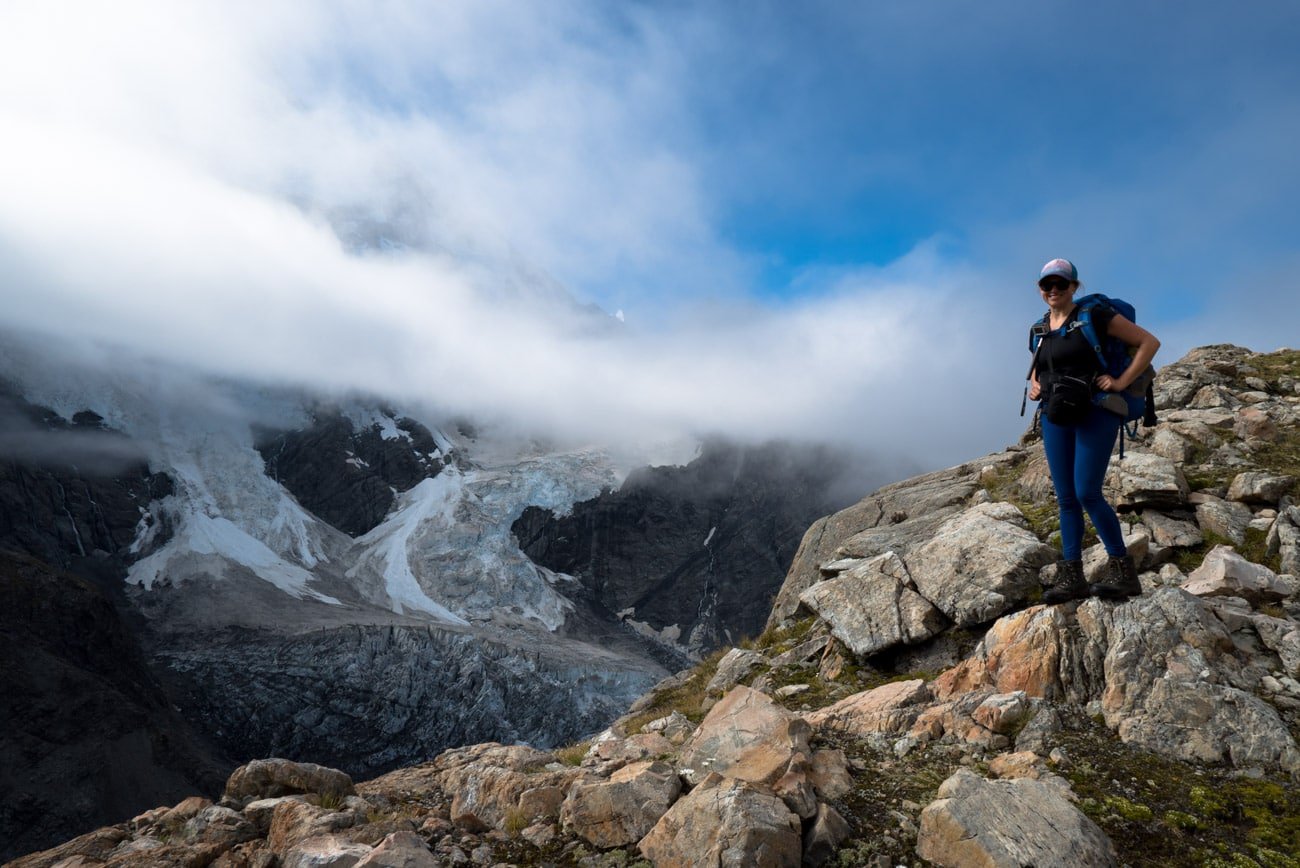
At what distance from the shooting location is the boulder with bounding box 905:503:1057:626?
28.9 ft

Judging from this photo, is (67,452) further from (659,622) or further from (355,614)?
(659,622)

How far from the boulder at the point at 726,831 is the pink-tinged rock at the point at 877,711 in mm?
2277

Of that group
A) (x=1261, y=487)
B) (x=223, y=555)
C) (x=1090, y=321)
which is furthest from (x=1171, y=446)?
(x=223, y=555)

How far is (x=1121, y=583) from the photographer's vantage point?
7.11m

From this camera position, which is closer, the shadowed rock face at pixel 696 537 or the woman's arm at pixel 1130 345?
the woman's arm at pixel 1130 345

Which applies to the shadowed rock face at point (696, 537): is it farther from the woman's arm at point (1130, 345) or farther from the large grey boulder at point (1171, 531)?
the woman's arm at point (1130, 345)

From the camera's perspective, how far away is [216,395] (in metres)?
154

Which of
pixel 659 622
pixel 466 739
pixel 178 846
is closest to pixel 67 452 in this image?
pixel 466 739

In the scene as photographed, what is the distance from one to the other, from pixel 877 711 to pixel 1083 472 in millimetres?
3129

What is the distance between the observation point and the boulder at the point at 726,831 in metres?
4.56

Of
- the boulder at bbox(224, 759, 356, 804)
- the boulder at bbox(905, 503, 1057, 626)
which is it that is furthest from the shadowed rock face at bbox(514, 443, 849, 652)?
the boulder at bbox(224, 759, 356, 804)

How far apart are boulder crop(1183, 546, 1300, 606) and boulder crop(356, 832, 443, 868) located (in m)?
7.76

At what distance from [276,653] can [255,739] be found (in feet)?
38.0

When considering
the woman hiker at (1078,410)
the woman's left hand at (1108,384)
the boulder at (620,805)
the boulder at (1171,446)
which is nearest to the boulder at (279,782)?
the boulder at (620,805)
